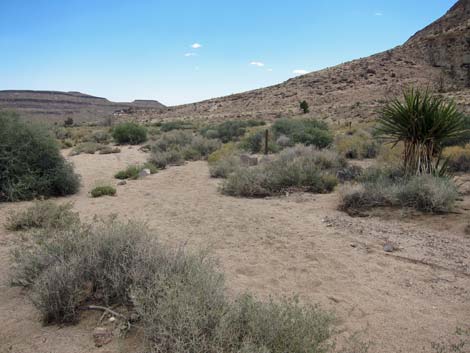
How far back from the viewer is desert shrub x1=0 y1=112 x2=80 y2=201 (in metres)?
8.95

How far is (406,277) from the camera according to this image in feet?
15.3

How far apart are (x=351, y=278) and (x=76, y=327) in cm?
318

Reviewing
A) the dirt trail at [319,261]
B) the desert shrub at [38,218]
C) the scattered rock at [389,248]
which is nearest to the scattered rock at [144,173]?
the dirt trail at [319,261]

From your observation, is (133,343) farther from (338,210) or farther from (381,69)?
(381,69)

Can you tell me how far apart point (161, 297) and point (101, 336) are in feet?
2.10

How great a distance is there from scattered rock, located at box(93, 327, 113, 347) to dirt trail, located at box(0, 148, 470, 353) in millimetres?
78

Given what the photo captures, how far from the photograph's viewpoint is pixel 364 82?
44656 millimetres

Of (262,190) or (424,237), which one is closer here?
(424,237)

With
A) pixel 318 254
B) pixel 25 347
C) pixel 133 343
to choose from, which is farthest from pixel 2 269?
pixel 318 254

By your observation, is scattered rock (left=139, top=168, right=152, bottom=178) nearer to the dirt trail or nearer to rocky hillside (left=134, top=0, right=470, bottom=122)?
the dirt trail

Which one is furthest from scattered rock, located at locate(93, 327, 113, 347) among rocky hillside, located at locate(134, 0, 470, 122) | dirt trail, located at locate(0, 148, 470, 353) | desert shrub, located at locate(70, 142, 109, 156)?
rocky hillside, located at locate(134, 0, 470, 122)

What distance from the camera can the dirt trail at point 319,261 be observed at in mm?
3521

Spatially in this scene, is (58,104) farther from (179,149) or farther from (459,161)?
(459,161)

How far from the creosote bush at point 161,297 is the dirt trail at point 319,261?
31cm
